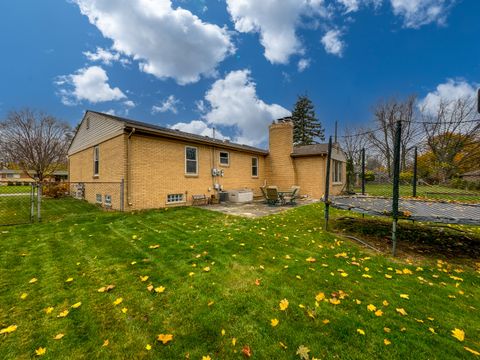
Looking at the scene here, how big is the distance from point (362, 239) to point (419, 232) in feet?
7.22

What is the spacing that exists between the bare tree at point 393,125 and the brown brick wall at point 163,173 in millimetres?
22045

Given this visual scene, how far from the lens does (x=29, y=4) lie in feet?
39.1

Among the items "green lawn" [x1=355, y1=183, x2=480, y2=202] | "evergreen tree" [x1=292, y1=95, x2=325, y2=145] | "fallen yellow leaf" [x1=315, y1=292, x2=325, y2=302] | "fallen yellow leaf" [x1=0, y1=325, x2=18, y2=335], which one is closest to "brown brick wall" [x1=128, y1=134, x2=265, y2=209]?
"fallen yellow leaf" [x1=0, y1=325, x2=18, y2=335]

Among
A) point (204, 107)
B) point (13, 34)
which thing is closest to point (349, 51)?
point (204, 107)

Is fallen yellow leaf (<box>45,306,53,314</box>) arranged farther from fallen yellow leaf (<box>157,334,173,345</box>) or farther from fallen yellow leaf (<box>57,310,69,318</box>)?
fallen yellow leaf (<box>157,334,173,345</box>)

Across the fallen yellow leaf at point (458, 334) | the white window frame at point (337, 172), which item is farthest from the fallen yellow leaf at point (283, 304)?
the white window frame at point (337, 172)

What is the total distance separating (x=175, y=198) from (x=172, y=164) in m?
1.71

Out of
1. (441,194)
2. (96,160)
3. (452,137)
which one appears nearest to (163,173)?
(96,160)

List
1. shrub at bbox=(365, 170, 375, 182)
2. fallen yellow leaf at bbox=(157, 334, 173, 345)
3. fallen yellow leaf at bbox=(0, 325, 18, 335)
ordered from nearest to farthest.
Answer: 1. fallen yellow leaf at bbox=(157, 334, 173, 345)
2. fallen yellow leaf at bbox=(0, 325, 18, 335)
3. shrub at bbox=(365, 170, 375, 182)

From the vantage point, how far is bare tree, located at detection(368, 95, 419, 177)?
2531cm

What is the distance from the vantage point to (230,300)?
2.61 m

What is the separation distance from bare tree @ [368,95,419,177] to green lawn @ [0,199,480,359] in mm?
25818

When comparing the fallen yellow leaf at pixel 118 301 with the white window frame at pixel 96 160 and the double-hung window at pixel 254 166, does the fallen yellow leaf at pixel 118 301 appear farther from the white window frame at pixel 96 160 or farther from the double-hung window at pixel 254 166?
the double-hung window at pixel 254 166

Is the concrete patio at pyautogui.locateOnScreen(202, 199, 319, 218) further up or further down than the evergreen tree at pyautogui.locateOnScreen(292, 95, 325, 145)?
further down
